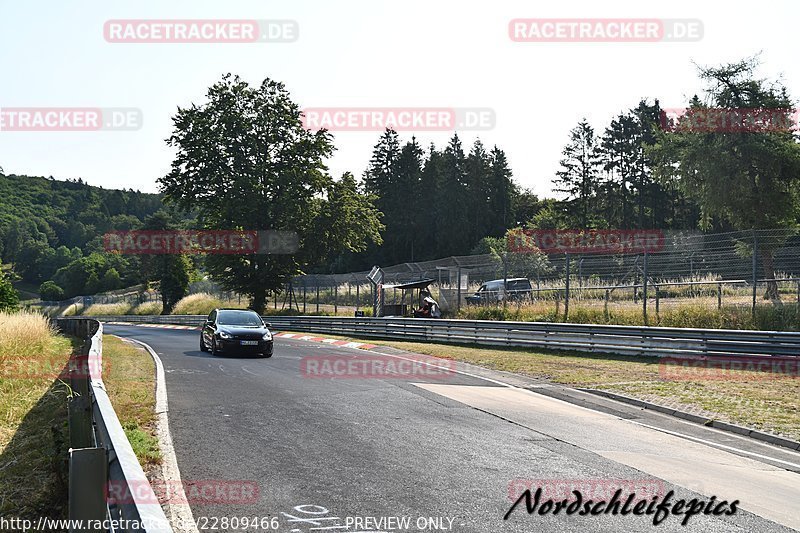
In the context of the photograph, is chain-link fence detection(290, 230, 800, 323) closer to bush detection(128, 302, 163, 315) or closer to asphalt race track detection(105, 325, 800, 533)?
asphalt race track detection(105, 325, 800, 533)

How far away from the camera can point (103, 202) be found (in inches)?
7328

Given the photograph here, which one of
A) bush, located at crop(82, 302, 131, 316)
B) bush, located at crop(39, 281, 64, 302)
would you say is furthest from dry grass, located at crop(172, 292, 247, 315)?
bush, located at crop(39, 281, 64, 302)

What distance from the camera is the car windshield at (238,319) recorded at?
67.8 feet

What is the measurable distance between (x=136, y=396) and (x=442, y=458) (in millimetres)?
6143

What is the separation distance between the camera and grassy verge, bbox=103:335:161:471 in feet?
24.6

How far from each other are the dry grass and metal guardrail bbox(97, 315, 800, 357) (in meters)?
22.6

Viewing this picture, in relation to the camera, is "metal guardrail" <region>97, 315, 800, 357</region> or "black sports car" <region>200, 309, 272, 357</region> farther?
"black sports car" <region>200, 309, 272, 357</region>

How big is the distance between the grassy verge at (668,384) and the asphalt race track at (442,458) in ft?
3.76

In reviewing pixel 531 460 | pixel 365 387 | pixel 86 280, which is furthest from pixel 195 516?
pixel 86 280

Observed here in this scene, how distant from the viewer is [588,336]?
20.8 m

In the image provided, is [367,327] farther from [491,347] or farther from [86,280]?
[86,280]

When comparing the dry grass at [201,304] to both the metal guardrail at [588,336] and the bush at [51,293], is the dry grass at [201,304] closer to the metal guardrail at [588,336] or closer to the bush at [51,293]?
the metal guardrail at [588,336]

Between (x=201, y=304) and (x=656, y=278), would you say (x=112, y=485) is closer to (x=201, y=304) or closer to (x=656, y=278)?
(x=656, y=278)

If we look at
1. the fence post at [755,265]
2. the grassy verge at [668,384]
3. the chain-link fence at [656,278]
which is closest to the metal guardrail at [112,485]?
the grassy verge at [668,384]
